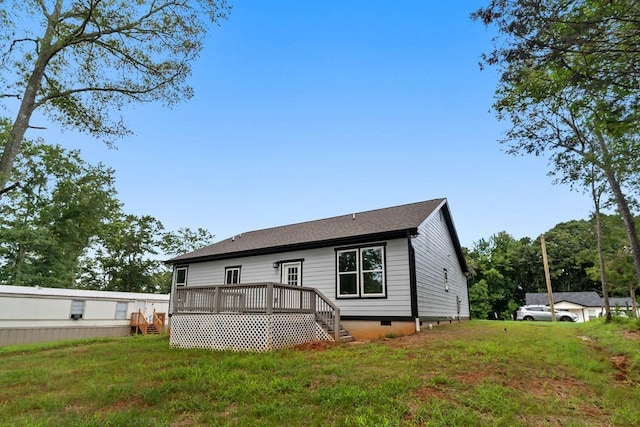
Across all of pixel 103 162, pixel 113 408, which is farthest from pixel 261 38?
pixel 103 162

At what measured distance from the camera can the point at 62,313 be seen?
2138cm

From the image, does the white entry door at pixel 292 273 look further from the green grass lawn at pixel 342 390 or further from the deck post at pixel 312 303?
the green grass lawn at pixel 342 390

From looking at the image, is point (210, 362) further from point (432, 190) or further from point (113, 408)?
point (432, 190)

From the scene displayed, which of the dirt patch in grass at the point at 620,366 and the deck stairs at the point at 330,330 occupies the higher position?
the deck stairs at the point at 330,330

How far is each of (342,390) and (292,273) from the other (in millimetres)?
9077

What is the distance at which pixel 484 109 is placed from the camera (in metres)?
10.3

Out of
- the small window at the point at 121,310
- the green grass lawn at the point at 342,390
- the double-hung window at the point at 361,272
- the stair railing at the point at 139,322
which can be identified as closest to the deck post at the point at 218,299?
the green grass lawn at the point at 342,390

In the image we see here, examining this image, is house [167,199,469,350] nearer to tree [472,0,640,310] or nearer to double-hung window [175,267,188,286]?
double-hung window [175,267,188,286]

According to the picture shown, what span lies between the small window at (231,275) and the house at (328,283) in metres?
0.04

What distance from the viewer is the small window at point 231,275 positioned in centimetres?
1530

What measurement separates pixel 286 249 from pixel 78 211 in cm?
2277

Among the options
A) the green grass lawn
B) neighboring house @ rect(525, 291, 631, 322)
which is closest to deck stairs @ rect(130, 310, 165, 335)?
the green grass lawn

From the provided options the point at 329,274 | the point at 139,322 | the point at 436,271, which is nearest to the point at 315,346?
the point at 329,274

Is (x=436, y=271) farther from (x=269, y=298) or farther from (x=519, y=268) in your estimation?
(x=519, y=268)
